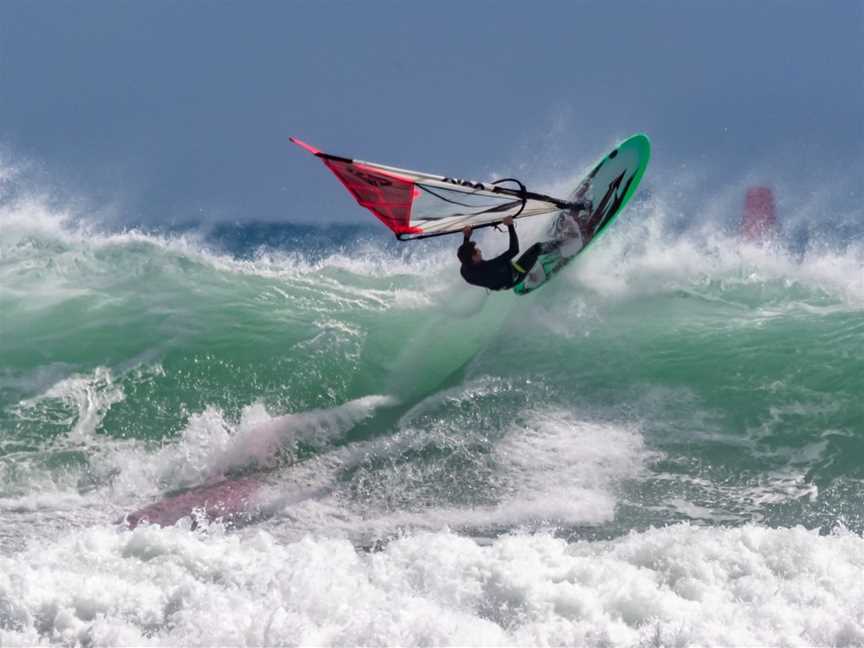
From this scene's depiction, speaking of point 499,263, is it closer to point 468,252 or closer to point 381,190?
point 468,252

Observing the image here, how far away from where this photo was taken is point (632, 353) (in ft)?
34.7

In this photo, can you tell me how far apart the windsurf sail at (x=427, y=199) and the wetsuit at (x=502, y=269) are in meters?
0.30

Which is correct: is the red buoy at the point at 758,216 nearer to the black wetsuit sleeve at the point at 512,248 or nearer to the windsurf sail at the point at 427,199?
the windsurf sail at the point at 427,199

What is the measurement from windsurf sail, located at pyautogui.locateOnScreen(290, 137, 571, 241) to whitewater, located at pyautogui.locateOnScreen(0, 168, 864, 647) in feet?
4.55

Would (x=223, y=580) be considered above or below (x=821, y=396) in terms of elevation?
below

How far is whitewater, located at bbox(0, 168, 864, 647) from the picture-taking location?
7.05 meters

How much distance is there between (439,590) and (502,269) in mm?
4119

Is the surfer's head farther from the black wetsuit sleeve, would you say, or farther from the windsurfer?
the black wetsuit sleeve

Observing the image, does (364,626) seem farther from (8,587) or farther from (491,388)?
(491,388)

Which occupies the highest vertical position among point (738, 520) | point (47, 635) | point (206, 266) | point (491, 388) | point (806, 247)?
point (806, 247)

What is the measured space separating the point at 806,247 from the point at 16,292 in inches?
361

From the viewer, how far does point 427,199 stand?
10.0 meters

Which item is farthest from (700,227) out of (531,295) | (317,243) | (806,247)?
(317,243)

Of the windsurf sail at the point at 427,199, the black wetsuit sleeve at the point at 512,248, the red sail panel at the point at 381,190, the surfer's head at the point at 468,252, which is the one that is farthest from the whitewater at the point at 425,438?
the red sail panel at the point at 381,190
